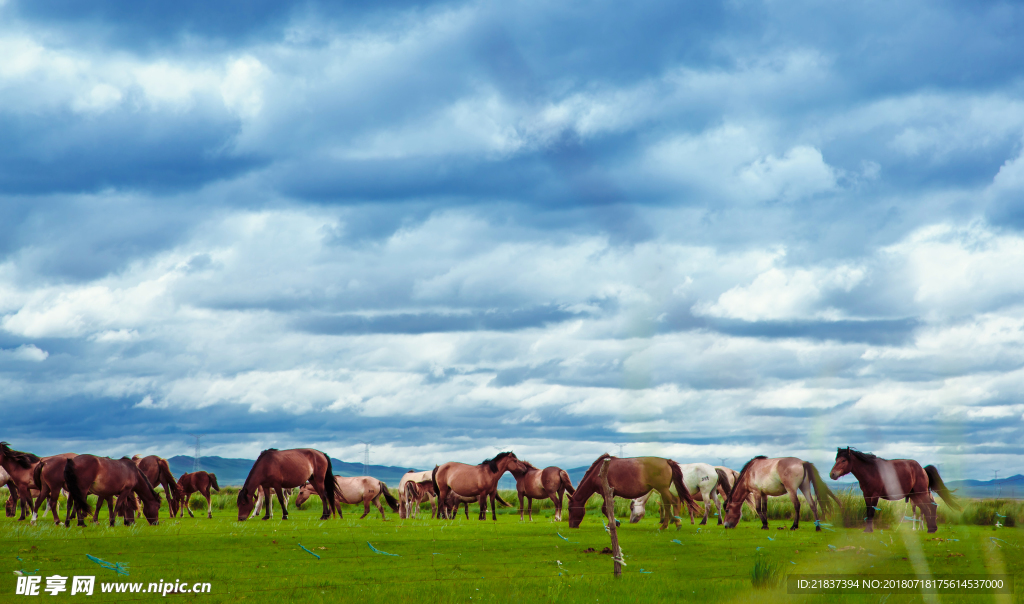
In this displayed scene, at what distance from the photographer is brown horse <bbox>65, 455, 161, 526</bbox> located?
2509 centimetres

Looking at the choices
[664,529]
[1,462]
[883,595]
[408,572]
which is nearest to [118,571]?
[408,572]

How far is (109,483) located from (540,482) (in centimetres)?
1902

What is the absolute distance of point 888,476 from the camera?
26.2 metres

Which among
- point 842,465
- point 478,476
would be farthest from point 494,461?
point 842,465

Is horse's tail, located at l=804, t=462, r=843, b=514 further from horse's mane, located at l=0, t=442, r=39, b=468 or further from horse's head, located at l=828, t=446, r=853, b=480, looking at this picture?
horse's mane, located at l=0, t=442, r=39, b=468

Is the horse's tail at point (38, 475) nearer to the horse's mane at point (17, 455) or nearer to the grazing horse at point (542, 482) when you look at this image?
the horse's mane at point (17, 455)

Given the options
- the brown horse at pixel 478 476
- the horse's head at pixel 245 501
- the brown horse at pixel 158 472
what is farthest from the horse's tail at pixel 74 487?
the brown horse at pixel 478 476

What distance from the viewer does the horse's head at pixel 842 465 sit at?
26266mm

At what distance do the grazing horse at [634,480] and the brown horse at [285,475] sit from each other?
35.6ft

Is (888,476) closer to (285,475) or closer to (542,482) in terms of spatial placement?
(542,482)

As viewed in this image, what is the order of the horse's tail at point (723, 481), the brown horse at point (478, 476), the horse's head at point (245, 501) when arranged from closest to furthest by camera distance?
the horse's head at point (245, 501) < the horse's tail at point (723, 481) < the brown horse at point (478, 476)

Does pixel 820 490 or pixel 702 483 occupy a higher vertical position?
pixel 702 483

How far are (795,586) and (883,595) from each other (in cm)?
142

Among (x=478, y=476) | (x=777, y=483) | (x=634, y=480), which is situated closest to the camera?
(x=634, y=480)
